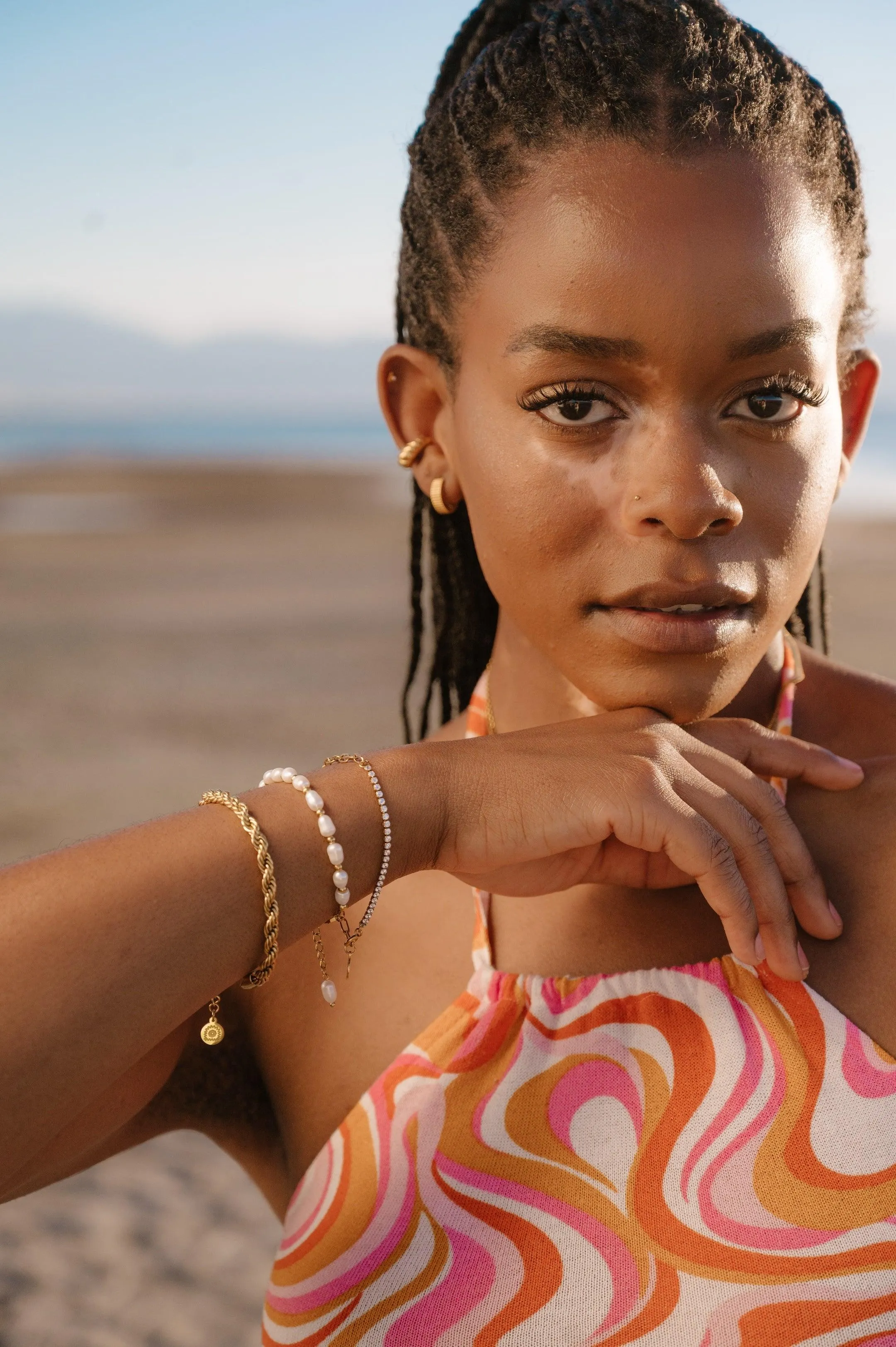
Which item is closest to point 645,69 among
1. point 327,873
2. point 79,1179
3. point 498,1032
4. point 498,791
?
point 498,791

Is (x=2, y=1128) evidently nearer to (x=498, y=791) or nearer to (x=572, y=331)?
(x=498, y=791)

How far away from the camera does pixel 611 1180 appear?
5.68ft

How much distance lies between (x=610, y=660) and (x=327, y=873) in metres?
0.49

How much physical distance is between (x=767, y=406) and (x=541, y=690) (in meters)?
0.67

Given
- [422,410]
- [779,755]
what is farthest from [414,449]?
[779,755]

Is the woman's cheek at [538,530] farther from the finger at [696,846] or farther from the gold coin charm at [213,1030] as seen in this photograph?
the gold coin charm at [213,1030]

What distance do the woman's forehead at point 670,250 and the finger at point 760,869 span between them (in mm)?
591

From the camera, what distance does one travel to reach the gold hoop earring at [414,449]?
2.24 m

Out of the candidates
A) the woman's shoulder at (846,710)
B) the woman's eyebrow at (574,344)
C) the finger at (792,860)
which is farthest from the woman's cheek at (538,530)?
the woman's shoulder at (846,710)

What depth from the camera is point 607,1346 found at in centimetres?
164

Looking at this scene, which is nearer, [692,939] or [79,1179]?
[692,939]

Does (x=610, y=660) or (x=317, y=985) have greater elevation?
(x=610, y=660)

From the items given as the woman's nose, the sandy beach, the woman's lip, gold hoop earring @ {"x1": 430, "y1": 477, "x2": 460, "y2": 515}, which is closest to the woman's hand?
the woman's lip

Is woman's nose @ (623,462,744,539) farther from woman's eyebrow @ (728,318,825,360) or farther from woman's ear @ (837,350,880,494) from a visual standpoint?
woman's ear @ (837,350,880,494)
